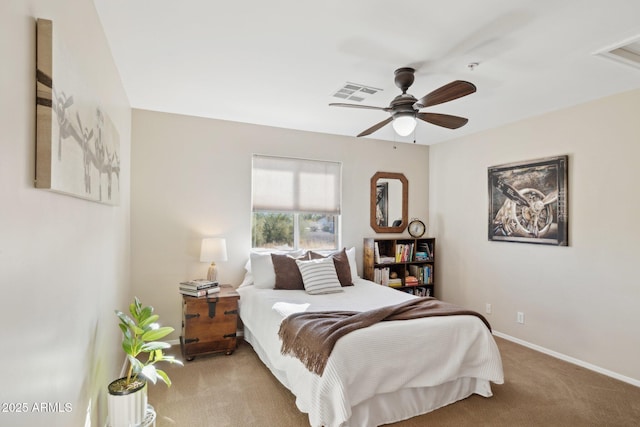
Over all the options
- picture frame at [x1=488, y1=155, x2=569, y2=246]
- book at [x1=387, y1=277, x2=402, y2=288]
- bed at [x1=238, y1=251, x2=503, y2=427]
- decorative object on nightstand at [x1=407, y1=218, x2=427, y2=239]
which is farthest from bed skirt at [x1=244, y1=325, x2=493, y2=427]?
decorative object on nightstand at [x1=407, y1=218, x2=427, y2=239]

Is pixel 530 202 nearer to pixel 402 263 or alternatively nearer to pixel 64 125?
pixel 402 263

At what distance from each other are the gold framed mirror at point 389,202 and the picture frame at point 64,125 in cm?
361

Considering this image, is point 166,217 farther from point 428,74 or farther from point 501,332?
point 501,332

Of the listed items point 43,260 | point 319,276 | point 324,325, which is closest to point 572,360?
point 319,276

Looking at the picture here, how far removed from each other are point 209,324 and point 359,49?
277 cm

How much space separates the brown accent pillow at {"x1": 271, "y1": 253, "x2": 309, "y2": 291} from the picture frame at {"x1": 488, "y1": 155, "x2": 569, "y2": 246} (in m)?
2.46

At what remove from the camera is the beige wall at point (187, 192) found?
11.9 feet

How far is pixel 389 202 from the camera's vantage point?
5.00m

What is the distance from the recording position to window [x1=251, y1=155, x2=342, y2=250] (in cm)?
421

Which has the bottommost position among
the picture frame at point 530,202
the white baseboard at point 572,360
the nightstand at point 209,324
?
the white baseboard at point 572,360

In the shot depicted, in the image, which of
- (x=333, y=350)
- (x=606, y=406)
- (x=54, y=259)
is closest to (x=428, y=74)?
(x=333, y=350)

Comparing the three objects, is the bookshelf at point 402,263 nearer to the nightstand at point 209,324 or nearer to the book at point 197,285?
the nightstand at point 209,324

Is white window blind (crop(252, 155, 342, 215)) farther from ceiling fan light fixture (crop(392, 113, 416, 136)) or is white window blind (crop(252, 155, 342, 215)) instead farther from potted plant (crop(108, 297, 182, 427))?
potted plant (crop(108, 297, 182, 427))

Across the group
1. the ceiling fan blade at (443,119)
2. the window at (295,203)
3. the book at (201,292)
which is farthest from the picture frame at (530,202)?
the book at (201,292)
